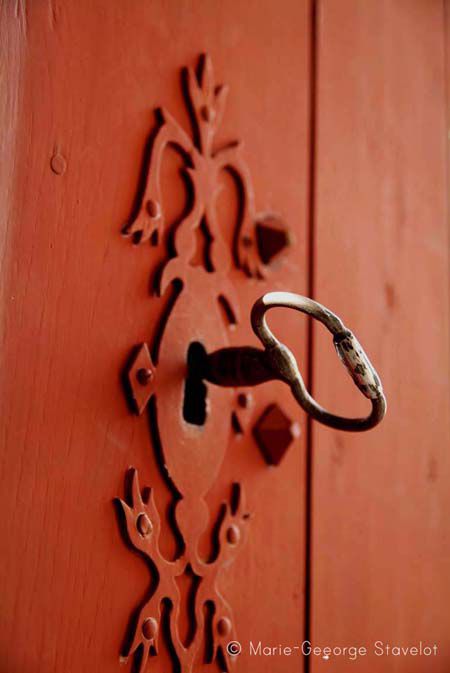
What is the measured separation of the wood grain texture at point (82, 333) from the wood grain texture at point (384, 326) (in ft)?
0.22

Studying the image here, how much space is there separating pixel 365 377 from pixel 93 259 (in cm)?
19

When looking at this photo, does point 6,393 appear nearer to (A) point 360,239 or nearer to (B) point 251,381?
(B) point 251,381

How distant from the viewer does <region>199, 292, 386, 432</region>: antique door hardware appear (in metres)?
0.40

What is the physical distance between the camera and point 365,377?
40cm

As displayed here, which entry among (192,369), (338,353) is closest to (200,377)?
(192,369)

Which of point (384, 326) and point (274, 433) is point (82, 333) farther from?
point (384, 326)

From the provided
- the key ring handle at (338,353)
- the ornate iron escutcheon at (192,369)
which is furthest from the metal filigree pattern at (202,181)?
the key ring handle at (338,353)

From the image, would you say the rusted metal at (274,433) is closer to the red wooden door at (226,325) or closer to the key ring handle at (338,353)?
the red wooden door at (226,325)

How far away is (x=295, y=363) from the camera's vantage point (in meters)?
0.42

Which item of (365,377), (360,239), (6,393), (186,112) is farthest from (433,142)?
(6,393)

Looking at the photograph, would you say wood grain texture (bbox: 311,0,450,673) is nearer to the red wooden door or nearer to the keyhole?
the red wooden door

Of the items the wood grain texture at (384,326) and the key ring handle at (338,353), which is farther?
the wood grain texture at (384,326)

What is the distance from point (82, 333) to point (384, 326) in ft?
1.04

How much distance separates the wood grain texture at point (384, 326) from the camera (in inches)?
23.4
